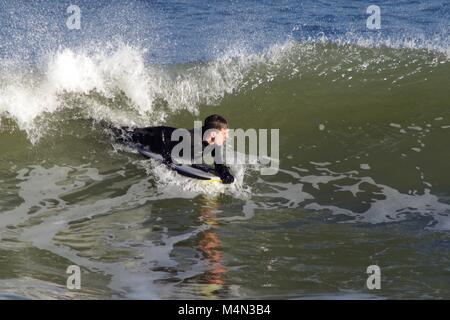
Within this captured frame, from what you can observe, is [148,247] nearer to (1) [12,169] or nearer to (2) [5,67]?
(1) [12,169]

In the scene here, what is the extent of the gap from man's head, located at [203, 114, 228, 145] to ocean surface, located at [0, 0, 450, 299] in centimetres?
54

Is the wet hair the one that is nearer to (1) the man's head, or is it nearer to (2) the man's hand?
(1) the man's head

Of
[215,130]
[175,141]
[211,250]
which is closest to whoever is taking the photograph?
[211,250]

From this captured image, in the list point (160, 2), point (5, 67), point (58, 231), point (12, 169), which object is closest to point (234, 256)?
point (58, 231)

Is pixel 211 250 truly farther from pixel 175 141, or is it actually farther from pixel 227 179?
pixel 175 141

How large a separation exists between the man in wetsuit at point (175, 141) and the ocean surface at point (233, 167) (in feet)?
0.67

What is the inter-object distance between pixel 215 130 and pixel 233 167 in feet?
3.04

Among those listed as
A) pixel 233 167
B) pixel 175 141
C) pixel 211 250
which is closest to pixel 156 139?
pixel 175 141

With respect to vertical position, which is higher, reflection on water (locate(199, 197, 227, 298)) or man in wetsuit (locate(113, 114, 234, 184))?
man in wetsuit (locate(113, 114, 234, 184))

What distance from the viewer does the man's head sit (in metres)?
8.25

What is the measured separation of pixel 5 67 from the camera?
40.5 feet

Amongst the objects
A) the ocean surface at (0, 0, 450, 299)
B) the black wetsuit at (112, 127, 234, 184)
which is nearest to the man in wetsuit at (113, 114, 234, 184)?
the black wetsuit at (112, 127, 234, 184)

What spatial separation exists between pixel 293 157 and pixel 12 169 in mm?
3460

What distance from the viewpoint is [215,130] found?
325 inches
